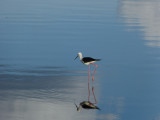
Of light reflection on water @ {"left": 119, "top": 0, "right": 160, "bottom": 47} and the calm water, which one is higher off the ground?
the calm water

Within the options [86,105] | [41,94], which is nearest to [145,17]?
[41,94]

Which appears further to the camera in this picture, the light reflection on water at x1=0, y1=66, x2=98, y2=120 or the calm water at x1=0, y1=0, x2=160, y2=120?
the calm water at x1=0, y1=0, x2=160, y2=120

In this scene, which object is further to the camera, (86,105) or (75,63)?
(75,63)

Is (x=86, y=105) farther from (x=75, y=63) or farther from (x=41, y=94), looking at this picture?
(x=75, y=63)

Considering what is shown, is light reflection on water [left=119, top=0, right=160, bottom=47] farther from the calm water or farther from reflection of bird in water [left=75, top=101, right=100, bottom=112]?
reflection of bird in water [left=75, top=101, right=100, bottom=112]

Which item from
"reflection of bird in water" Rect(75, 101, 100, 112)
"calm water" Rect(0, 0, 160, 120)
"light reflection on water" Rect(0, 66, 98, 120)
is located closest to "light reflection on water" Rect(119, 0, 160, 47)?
"calm water" Rect(0, 0, 160, 120)

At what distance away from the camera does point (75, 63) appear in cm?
1250

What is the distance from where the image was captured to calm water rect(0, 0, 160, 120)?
869 centimetres

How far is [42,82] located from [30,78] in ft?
1.46

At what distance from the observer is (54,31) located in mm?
17469

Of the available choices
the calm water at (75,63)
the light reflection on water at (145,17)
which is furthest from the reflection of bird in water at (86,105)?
the light reflection on water at (145,17)

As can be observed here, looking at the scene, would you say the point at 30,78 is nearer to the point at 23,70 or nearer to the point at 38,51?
the point at 23,70

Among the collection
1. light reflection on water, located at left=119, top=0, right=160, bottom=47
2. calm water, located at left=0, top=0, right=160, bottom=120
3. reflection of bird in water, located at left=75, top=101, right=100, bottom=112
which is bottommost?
light reflection on water, located at left=119, top=0, right=160, bottom=47

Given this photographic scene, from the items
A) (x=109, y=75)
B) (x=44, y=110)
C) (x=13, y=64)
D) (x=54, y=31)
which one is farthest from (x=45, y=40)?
(x=44, y=110)
